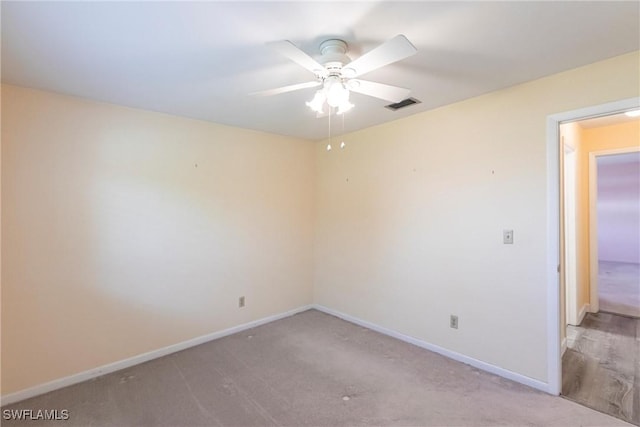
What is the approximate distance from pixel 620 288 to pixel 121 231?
7.43 meters

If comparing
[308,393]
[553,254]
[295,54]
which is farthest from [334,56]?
[308,393]

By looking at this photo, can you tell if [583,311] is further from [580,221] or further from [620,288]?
[620,288]

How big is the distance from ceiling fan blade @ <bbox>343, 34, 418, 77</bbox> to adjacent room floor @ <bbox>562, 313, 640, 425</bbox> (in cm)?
264

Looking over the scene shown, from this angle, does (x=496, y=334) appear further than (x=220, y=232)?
No

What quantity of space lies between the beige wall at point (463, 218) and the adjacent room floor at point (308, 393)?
364mm

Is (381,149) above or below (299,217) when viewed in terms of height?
above

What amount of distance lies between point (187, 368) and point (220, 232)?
1339mm

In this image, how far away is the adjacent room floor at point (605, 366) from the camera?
211cm

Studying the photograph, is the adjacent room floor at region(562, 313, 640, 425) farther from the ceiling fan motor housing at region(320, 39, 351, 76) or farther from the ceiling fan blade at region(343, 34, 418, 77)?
the ceiling fan motor housing at region(320, 39, 351, 76)

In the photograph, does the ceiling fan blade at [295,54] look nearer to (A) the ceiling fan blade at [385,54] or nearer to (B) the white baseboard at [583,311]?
(A) the ceiling fan blade at [385,54]

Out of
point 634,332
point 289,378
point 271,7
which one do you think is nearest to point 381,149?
point 271,7

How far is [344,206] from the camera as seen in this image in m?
3.88

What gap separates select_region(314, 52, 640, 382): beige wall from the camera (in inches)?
90.5

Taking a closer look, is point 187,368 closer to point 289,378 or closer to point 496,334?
point 289,378
